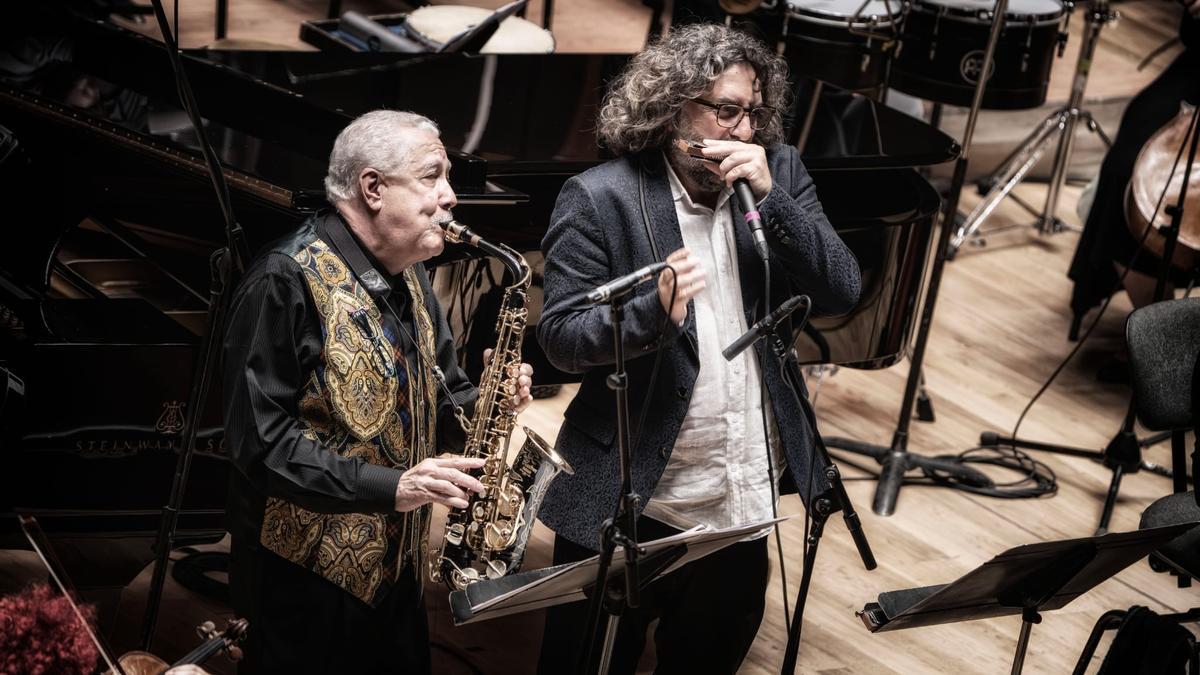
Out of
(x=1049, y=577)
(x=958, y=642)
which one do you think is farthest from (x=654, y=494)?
(x=958, y=642)

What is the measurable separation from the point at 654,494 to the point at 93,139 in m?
1.62

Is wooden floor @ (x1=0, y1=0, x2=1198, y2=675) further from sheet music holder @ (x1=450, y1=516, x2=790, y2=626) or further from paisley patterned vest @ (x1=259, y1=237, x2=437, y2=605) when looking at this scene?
paisley patterned vest @ (x1=259, y1=237, x2=437, y2=605)

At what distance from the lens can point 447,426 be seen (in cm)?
272

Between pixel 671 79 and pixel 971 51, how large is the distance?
299 cm

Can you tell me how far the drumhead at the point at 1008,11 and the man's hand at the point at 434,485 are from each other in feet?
11.7

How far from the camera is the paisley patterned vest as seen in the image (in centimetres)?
234

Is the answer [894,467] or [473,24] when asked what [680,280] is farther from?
[473,24]

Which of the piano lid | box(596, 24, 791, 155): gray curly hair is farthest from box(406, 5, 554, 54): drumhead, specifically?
box(596, 24, 791, 155): gray curly hair

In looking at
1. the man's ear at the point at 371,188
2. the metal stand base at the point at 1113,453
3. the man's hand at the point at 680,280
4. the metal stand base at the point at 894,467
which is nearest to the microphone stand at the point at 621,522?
the man's hand at the point at 680,280

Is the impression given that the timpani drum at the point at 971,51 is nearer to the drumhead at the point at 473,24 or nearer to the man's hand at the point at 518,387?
the drumhead at the point at 473,24

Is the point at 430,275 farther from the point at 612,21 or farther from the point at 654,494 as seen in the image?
the point at 612,21

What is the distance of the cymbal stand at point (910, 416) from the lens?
3.96 metres

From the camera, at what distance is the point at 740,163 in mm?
2441

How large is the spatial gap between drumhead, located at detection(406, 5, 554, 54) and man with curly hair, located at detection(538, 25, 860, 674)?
98.8 inches
